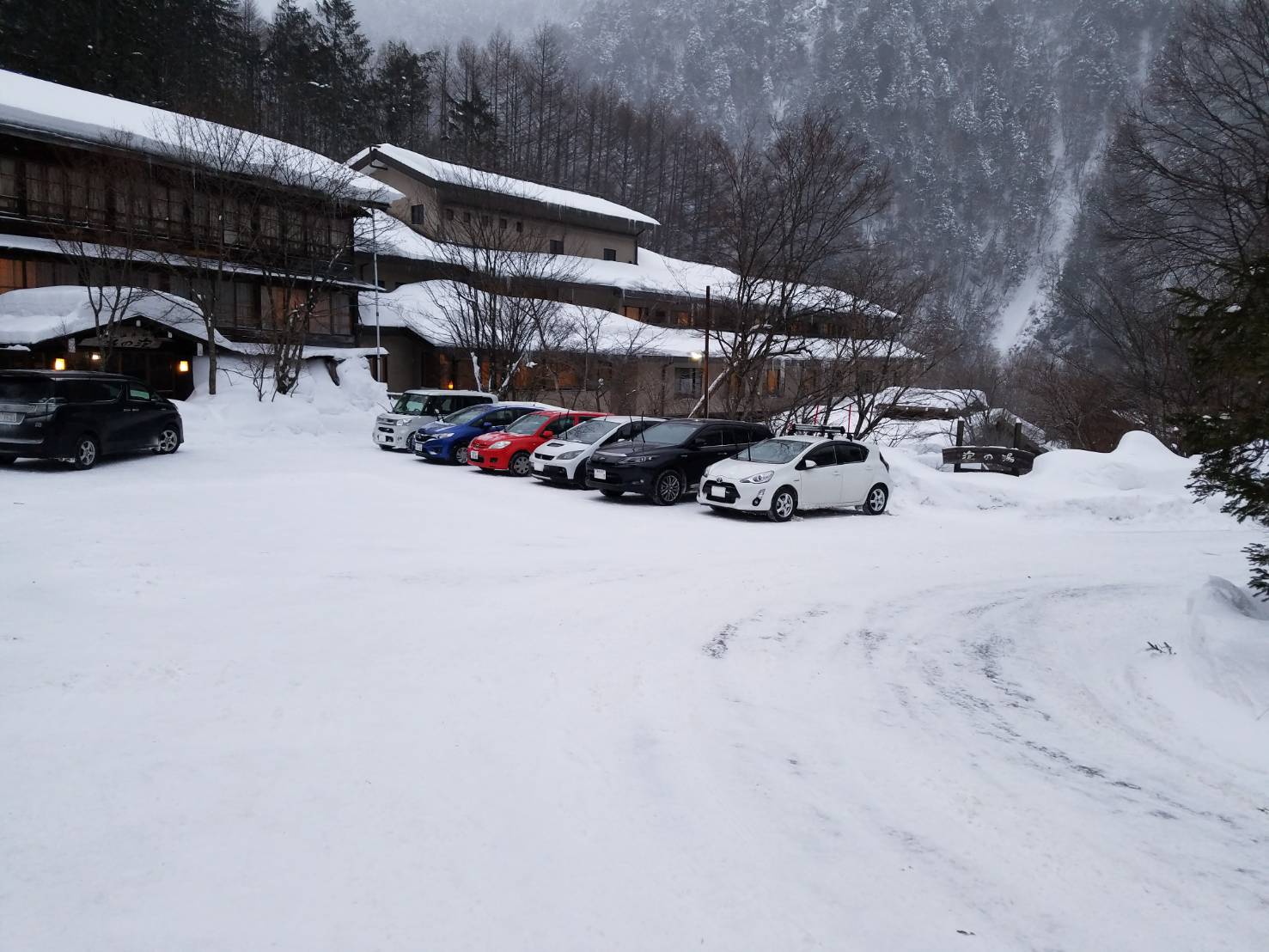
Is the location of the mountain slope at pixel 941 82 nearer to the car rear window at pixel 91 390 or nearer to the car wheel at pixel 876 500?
the car wheel at pixel 876 500

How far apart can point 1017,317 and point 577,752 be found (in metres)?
110

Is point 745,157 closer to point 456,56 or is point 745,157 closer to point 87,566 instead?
point 87,566

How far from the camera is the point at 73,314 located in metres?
25.6

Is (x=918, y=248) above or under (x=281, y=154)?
above

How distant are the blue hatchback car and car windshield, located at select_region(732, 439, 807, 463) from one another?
723 cm

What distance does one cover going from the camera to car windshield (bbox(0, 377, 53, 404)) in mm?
13281

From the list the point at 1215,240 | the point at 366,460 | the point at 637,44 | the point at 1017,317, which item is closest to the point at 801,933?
the point at 366,460

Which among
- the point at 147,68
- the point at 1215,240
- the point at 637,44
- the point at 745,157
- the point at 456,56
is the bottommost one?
the point at 1215,240

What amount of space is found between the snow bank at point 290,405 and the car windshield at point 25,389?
23.3 ft

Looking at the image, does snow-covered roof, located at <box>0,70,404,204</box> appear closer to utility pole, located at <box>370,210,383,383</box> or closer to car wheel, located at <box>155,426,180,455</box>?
utility pole, located at <box>370,210,383,383</box>

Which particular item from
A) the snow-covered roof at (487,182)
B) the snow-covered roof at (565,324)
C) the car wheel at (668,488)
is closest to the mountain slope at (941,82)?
the snow-covered roof at (487,182)

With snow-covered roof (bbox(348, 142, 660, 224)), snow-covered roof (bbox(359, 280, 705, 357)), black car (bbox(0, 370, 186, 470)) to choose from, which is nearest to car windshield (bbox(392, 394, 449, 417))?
black car (bbox(0, 370, 186, 470))

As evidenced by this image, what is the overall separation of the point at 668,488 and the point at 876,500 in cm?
419

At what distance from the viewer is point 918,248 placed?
107 metres
